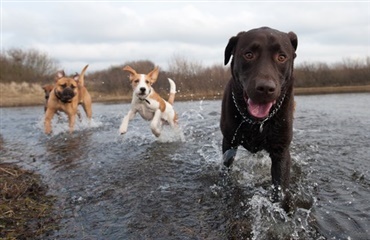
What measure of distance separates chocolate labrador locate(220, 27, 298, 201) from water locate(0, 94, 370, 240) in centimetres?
46

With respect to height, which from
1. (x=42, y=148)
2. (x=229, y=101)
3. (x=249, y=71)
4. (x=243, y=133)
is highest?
(x=249, y=71)

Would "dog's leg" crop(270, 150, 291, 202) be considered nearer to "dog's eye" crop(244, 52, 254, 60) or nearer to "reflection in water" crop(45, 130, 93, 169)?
"dog's eye" crop(244, 52, 254, 60)

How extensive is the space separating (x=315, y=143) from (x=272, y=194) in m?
3.44

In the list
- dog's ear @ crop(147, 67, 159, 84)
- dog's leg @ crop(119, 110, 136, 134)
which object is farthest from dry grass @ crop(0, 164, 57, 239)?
dog's ear @ crop(147, 67, 159, 84)

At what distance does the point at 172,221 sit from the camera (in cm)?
330

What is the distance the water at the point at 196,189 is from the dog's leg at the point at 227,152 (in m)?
0.18

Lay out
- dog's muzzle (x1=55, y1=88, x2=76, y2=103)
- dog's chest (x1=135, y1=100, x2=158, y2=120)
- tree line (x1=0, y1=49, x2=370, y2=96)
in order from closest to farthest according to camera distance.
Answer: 1. dog's chest (x1=135, y1=100, x2=158, y2=120)
2. dog's muzzle (x1=55, y1=88, x2=76, y2=103)
3. tree line (x1=0, y1=49, x2=370, y2=96)

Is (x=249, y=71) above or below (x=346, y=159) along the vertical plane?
above

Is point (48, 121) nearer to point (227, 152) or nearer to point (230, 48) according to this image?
point (227, 152)

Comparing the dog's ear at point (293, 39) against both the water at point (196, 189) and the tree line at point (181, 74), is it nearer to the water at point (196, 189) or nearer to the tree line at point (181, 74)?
the water at point (196, 189)

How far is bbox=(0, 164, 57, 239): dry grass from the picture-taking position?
120 inches

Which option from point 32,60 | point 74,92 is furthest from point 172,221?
point 32,60

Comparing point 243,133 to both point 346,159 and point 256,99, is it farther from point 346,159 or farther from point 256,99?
point 346,159

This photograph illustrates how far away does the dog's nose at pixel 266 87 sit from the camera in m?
2.83
